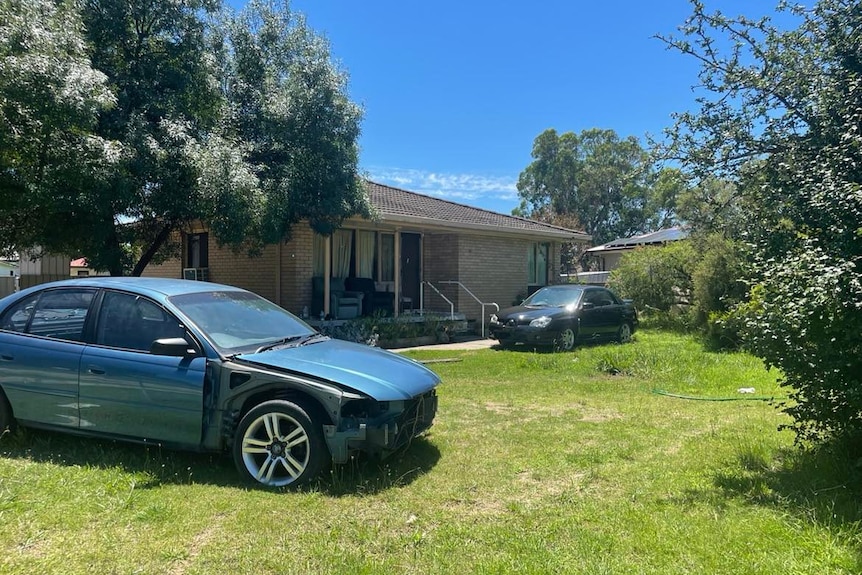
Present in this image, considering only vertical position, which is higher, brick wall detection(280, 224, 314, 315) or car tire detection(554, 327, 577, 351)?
brick wall detection(280, 224, 314, 315)

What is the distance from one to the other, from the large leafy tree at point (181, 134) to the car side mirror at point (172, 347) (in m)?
5.71

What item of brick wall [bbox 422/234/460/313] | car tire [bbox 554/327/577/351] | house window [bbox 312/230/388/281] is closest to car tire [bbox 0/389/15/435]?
house window [bbox 312/230/388/281]

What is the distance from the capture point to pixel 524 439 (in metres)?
5.75

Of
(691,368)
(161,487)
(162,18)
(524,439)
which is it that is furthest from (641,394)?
(162,18)

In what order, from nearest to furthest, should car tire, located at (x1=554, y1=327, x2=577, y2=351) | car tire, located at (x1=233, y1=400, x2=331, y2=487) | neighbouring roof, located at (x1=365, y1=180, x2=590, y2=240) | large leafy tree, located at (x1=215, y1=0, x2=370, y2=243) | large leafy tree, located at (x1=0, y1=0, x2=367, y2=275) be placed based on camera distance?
car tire, located at (x1=233, y1=400, x2=331, y2=487) < large leafy tree, located at (x1=0, y1=0, x2=367, y2=275) < large leafy tree, located at (x1=215, y1=0, x2=370, y2=243) < car tire, located at (x1=554, y1=327, x2=577, y2=351) < neighbouring roof, located at (x1=365, y1=180, x2=590, y2=240)

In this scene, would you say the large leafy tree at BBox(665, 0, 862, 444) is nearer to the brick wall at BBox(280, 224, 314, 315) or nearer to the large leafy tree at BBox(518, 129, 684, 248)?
the brick wall at BBox(280, 224, 314, 315)

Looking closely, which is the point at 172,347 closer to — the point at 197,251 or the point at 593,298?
the point at 593,298

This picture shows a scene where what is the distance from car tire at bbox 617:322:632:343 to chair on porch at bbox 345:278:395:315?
564 centimetres

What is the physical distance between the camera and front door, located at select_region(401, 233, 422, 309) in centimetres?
1691

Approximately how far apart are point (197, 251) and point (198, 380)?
13.0 metres

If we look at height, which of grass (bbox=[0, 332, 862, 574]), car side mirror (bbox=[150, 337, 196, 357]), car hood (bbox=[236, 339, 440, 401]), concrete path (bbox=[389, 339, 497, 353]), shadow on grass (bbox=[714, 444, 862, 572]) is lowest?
grass (bbox=[0, 332, 862, 574])

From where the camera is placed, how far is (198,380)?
4508mm

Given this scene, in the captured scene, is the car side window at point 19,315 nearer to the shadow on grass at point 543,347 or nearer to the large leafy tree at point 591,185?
the shadow on grass at point 543,347

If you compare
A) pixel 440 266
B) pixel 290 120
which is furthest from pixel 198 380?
pixel 440 266
